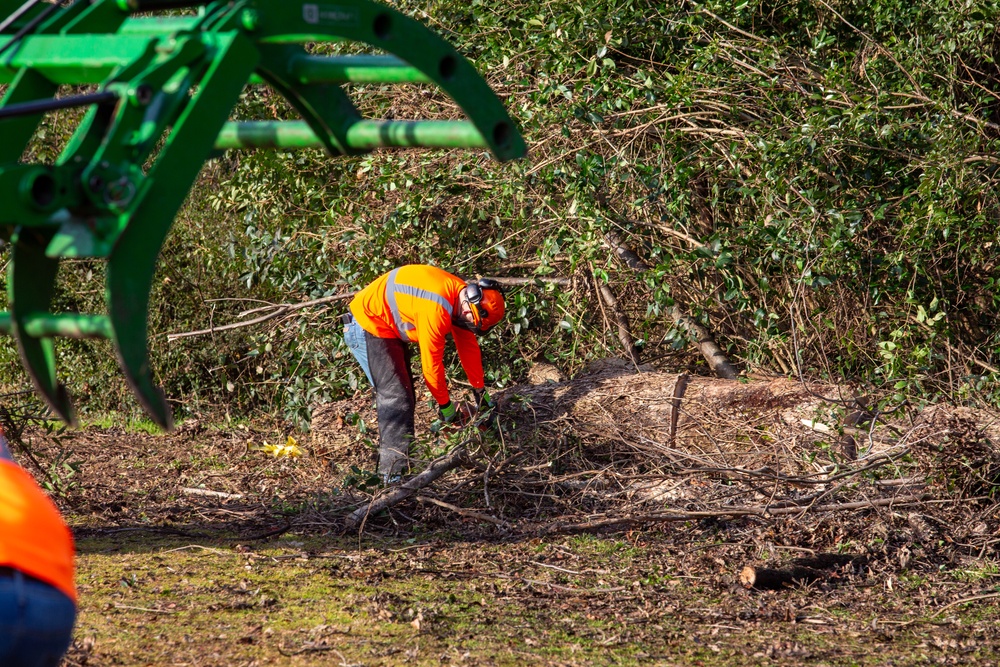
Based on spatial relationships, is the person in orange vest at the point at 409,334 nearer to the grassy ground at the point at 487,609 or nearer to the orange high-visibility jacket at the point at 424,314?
the orange high-visibility jacket at the point at 424,314

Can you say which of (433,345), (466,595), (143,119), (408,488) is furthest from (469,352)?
(143,119)

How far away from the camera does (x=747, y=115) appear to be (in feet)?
27.5

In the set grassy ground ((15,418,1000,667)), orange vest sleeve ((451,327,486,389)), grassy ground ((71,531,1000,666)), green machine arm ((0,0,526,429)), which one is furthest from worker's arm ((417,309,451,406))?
green machine arm ((0,0,526,429))

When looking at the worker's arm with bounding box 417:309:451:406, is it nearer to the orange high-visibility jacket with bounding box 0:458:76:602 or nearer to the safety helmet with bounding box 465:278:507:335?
the safety helmet with bounding box 465:278:507:335

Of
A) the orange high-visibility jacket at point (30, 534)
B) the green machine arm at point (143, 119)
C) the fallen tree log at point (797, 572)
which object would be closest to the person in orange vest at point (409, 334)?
the fallen tree log at point (797, 572)

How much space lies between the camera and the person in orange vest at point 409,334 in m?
7.26

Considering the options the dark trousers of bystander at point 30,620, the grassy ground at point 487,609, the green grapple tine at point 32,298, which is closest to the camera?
the dark trousers of bystander at point 30,620

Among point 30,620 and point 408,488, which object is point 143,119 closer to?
point 30,620

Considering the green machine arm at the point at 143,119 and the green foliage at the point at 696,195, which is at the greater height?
the green machine arm at the point at 143,119

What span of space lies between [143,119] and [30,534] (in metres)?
0.99

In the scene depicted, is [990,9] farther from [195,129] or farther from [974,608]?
[195,129]

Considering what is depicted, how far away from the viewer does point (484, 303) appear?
731cm

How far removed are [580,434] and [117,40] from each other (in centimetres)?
486

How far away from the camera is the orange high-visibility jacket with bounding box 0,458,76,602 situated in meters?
2.10
